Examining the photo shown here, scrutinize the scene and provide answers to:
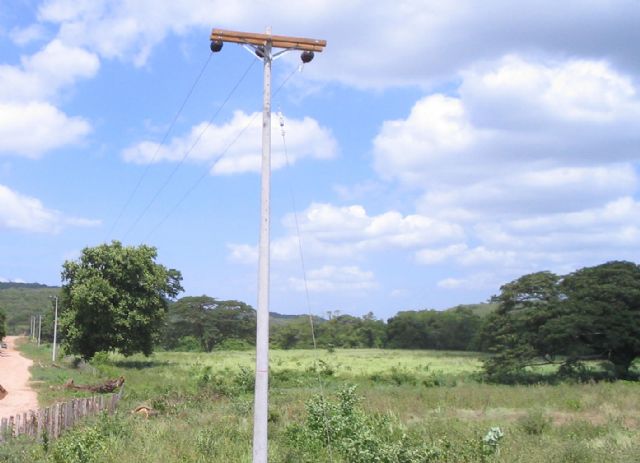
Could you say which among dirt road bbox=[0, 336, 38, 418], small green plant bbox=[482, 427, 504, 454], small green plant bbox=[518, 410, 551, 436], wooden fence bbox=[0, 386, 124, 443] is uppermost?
small green plant bbox=[482, 427, 504, 454]

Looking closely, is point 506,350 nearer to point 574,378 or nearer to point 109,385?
point 574,378

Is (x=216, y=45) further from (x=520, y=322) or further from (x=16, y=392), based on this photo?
(x=520, y=322)

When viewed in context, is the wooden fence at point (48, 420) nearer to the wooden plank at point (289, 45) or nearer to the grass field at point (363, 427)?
the grass field at point (363, 427)

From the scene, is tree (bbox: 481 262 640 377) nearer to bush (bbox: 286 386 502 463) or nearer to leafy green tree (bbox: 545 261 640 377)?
leafy green tree (bbox: 545 261 640 377)

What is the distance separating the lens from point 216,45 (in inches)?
485

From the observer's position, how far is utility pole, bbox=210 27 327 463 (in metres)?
11.0

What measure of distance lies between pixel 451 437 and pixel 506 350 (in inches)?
1016

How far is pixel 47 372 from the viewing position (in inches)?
1695

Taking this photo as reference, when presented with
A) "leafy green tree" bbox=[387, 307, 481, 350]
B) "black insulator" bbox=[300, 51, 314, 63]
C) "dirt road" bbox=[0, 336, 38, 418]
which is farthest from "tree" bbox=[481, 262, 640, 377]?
"leafy green tree" bbox=[387, 307, 481, 350]

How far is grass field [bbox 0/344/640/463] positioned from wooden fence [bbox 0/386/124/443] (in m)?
0.80

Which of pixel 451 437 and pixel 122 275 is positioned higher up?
pixel 122 275

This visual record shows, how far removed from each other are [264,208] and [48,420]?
10.8 meters

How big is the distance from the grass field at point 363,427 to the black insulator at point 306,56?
7.21 metres

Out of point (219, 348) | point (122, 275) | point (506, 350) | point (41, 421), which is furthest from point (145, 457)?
point (219, 348)
